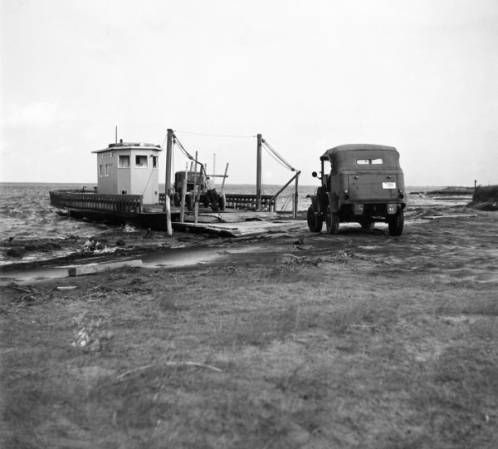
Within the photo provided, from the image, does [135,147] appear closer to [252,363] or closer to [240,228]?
[240,228]

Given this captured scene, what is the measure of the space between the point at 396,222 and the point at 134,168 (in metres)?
15.8

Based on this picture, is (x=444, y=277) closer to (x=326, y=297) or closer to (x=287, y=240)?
(x=326, y=297)

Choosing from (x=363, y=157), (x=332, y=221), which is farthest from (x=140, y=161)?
(x=363, y=157)

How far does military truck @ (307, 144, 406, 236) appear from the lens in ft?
46.9

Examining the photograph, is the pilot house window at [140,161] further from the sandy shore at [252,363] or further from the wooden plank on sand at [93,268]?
the sandy shore at [252,363]

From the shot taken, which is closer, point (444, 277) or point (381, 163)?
point (444, 277)

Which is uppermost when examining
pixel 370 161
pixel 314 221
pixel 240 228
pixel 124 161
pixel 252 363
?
pixel 124 161

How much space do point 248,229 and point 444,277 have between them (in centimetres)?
1006

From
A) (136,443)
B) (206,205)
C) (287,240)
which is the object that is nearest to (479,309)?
(136,443)

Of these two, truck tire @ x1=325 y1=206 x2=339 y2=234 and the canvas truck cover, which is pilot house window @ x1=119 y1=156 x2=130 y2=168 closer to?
truck tire @ x1=325 y1=206 x2=339 y2=234

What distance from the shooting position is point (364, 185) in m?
14.3

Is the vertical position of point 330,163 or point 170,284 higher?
point 330,163

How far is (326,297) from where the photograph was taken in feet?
21.2

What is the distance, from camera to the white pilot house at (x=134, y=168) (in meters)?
26.7
